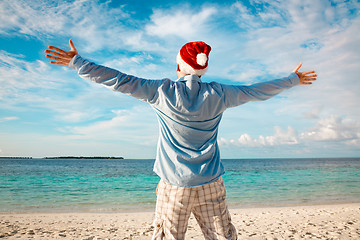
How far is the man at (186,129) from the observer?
1602 millimetres

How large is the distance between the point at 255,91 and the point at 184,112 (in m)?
0.57

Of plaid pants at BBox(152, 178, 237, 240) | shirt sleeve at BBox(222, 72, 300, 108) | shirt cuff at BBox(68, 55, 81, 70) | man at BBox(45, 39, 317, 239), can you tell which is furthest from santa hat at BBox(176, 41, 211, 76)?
plaid pants at BBox(152, 178, 237, 240)

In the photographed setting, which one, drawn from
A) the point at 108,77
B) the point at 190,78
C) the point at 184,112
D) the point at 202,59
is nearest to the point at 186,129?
the point at 184,112

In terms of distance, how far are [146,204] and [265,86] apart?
8.82 metres

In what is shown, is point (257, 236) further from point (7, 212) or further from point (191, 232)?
point (7, 212)

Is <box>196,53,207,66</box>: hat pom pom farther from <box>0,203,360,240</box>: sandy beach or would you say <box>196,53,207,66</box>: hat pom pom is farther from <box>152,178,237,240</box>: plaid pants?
<box>0,203,360,240</box>: sandy beach

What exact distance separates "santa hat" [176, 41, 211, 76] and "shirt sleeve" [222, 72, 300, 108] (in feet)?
0.69

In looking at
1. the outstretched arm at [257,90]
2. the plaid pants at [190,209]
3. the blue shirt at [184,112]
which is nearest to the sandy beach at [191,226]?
the plaid pants at [190,209]

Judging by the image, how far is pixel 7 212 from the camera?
8.16 m

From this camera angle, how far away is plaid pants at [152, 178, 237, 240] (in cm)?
168

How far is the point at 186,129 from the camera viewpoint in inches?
65.8

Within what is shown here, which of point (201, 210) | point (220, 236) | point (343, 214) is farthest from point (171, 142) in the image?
point (343, 214)

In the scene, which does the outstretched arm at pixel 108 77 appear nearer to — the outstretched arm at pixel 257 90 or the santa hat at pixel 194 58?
the santa hat at pixel 194 58

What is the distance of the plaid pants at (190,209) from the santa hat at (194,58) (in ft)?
2.68
